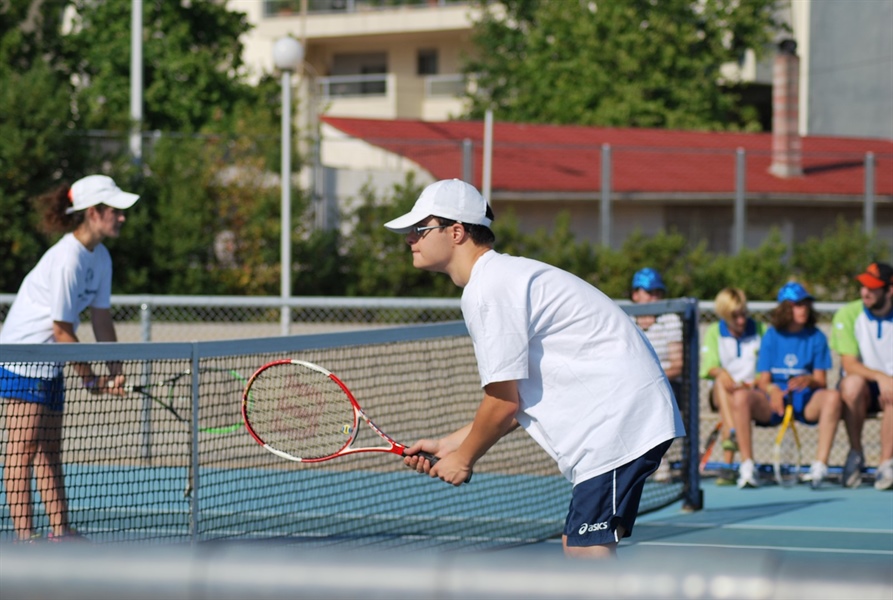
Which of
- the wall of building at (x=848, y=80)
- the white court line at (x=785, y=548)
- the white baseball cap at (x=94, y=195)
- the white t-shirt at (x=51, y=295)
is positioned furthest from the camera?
the wall of building at (x=848, y=80)

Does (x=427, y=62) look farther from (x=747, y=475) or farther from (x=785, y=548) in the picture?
(x=785, y=548)

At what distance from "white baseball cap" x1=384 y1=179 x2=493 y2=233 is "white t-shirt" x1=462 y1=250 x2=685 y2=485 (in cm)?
13

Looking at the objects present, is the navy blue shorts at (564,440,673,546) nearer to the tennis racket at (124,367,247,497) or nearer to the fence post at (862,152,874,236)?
the tennis racket at (124,367,247,497)

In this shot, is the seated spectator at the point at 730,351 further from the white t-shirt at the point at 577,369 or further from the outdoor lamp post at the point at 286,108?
the outdoor lamp post at the point at 286,108

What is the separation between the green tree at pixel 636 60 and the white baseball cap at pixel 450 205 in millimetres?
27263

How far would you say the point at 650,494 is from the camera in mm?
8297

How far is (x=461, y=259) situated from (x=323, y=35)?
35637 millimetres

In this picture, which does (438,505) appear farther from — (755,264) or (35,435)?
(755,264)

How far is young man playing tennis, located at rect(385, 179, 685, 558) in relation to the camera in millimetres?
3688

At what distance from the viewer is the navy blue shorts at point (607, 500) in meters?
3.78

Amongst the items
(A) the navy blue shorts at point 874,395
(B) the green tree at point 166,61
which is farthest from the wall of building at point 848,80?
(B) the green tree at point 166,61

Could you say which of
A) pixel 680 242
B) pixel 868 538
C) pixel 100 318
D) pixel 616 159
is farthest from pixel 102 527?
pixel 616 159

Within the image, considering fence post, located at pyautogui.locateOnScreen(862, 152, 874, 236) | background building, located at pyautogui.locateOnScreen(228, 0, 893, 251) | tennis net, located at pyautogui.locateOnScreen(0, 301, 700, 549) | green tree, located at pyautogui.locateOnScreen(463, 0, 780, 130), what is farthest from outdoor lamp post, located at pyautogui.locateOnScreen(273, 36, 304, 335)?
green tree, located at pyautogui.locateOnScreen(463, 0, 780, 130)

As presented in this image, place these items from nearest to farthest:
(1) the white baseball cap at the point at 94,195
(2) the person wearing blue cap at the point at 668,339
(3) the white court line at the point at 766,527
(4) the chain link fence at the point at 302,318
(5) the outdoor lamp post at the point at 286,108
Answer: (1) the white baseball cap at the point at 94,195 < (3) the white court line at the point at 766,527 < (2) the person wearing blue cap at the point at 668,339 < (4) the chain link fence at the point at 302,318 < (5) the outdoor lamp post at the point at 286,108
